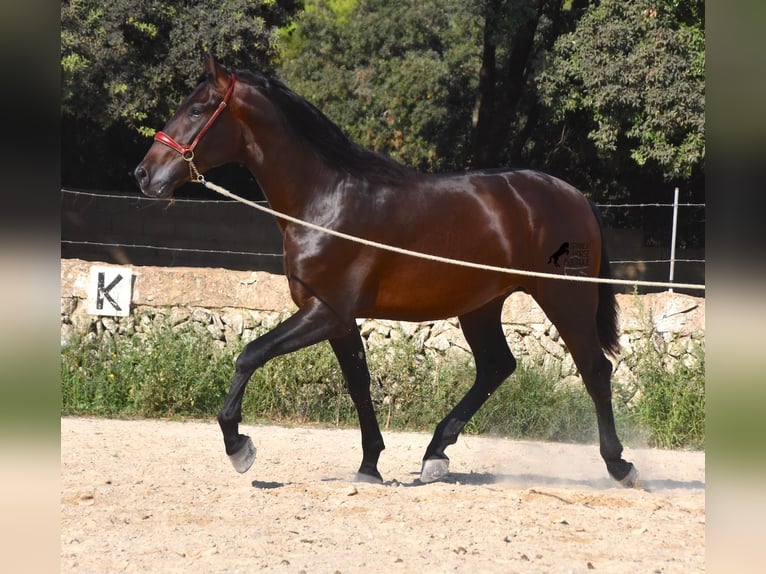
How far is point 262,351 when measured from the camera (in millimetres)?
5395

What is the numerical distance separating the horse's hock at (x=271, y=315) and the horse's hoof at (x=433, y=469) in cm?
279

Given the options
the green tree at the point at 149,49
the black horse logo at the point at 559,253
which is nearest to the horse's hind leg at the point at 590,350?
the black horse logo at the point at 559,253

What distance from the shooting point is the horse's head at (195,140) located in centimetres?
550

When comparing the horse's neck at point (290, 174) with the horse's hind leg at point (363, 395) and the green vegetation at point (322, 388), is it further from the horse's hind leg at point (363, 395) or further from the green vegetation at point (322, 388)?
the green vegetation at point (322, 388)

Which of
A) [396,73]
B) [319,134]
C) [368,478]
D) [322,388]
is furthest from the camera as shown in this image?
[396,73]

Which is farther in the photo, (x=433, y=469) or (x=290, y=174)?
(x=433, y=469)

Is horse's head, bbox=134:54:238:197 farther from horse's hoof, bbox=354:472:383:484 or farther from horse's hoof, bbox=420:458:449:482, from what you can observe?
horse's hoof, bbox=420:458:449:482

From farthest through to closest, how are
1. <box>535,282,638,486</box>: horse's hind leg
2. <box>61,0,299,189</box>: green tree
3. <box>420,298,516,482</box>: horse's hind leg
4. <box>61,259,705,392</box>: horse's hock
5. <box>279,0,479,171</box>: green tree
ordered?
<box>279,0,479,171</box>: green tree → <box>61,0,299,189</box>: green tree → <box>61,259,705,392</box>: horse's hock → <box>420,298,516,482</box>: horse's hind leg → <box>535,282,638,486</box>: horse's hind leg

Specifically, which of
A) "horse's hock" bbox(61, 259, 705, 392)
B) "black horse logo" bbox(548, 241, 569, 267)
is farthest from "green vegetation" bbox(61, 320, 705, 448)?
"black horse logo" bbox(548, 241, 569, 267)

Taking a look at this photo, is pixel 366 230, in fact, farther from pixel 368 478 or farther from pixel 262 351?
pixel 368 478

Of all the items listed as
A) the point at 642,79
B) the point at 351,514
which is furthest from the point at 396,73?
the point at 351,514

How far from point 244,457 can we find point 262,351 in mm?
594

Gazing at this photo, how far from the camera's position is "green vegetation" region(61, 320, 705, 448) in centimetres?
845
